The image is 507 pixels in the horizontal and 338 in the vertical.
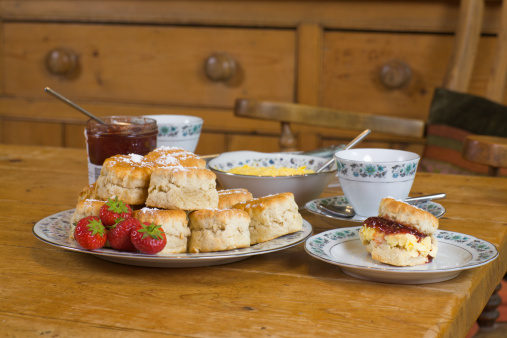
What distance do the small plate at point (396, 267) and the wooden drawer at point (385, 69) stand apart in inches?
65.0

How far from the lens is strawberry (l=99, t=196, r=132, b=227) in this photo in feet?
2.56

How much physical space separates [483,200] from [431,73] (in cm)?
130

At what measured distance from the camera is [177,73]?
9.13 feet

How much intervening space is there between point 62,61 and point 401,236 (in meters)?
2.45

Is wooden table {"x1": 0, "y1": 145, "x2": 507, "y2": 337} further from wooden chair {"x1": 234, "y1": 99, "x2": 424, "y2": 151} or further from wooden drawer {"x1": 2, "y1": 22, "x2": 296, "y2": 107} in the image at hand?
wooden drawer {"x1": 2, "y1": 22, "x2": 296, "y2": 107}

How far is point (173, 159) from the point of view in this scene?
2.85 feet

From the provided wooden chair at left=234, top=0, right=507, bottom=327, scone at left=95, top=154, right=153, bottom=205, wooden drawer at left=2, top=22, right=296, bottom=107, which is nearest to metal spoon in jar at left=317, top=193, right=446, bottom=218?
scone at left=95, top=154, right=153, bottom=205

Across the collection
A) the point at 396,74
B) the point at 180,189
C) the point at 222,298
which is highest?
the point at 396,74

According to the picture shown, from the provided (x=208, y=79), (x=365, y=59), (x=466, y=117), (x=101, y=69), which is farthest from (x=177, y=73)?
(x=466, y=117)

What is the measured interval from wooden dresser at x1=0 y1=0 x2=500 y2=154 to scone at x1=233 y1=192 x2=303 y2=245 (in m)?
1.73

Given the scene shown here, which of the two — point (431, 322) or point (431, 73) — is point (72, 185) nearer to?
point (431, 322)

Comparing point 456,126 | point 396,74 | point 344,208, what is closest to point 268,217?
point 344,208

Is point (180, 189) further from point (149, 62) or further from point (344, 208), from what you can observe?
point (149, 62)

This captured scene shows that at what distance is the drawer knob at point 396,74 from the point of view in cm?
246
